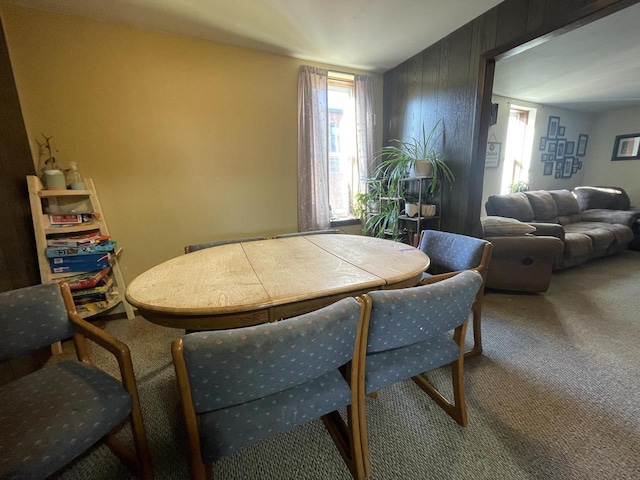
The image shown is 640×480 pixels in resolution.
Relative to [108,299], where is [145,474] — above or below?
below

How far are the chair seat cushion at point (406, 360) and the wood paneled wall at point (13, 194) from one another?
210 centimetres

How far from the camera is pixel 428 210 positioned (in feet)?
8.12

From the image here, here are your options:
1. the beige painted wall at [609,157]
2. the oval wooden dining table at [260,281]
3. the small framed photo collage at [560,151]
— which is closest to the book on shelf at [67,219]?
the oval wooden dining table at [260,281]

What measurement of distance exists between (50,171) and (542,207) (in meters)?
5.48

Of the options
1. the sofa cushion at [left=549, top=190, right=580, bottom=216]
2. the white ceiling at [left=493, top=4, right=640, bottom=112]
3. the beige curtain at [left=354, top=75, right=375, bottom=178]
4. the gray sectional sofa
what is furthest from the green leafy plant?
the sofa cushion at [left=549, top=190, right=580, bottom=216]

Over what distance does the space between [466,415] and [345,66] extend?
315 cm

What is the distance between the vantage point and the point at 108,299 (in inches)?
80.6

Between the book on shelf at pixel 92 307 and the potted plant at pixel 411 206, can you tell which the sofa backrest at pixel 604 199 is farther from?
the book on shelf at pixel 92 307

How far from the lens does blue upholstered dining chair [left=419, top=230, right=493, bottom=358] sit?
1.54 metres

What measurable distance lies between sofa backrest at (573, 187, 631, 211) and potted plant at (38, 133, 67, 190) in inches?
264

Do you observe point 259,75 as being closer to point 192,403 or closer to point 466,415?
point 192,403

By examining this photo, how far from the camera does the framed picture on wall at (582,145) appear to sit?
487 cm

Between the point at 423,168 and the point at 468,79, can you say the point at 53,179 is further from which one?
the point at 468,79

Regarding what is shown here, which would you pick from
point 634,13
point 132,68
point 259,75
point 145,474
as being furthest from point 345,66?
point 145,474
